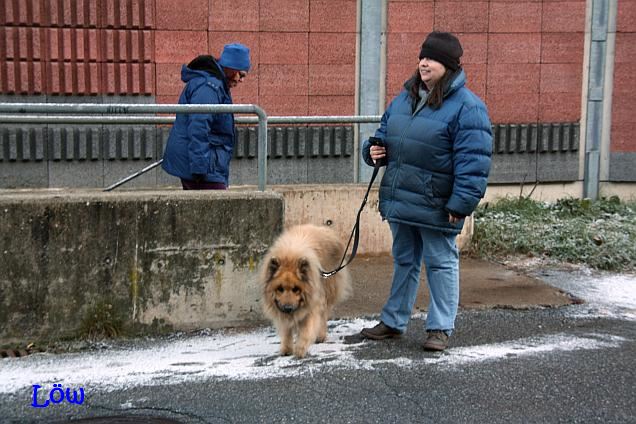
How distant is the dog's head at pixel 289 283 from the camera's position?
4.88 meters

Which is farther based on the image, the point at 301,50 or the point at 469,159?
the point at 301,50

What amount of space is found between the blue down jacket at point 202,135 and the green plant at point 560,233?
3.39m

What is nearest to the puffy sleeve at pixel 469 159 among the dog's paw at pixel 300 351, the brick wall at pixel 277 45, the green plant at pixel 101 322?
the dog's paw at pixel 300 351

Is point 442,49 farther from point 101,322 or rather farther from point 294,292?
point 101,322

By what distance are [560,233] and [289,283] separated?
453 cm

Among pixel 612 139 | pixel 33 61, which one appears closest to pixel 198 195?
pixel 33 61

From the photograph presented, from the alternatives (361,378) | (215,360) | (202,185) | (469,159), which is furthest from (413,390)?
(202,185)

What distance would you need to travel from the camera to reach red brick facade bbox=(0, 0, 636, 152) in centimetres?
888

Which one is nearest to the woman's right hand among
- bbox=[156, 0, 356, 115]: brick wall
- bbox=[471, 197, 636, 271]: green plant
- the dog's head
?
the dog's head

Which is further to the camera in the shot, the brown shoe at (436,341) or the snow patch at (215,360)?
the brown shoe at (436,341)

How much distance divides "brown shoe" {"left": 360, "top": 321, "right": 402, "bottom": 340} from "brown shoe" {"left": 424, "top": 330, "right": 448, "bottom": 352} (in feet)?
0.98

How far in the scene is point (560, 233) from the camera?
27.6 ft

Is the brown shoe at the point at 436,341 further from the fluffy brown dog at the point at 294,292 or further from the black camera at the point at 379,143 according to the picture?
the black camera at the point at 379,143
